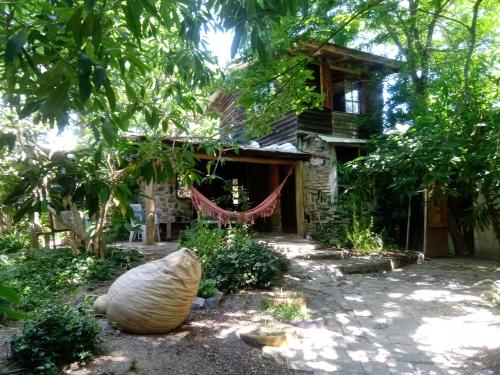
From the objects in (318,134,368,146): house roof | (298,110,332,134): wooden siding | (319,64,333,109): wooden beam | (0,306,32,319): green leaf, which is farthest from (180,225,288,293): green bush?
(319,64,333,109): wooden beam

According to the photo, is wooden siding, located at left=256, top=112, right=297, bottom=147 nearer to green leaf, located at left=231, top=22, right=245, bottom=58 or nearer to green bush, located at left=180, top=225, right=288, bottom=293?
green bush, located at left=180, top=225, right=288, bottom=293

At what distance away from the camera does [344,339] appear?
9.23 ft

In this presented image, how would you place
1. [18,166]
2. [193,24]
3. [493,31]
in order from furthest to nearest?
[493,31]
[18,166]
[193,24]

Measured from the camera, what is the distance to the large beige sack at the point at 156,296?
8.66 feet

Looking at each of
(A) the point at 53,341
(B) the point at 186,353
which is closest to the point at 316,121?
(B) the point at 186,353

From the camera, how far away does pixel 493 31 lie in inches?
264

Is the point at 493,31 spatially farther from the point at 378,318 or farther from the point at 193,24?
the point at 193,24

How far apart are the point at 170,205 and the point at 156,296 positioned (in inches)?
200

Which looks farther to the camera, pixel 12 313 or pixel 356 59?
pixel 356 59

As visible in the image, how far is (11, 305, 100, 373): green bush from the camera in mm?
2031

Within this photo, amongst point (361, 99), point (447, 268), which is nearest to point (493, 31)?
Answer: point (361, 99)

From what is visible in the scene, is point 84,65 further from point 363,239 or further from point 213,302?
point 363,239

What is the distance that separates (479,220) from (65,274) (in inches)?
198

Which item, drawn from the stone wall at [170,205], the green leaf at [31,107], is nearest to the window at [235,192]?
the stone wall at [170,205]
